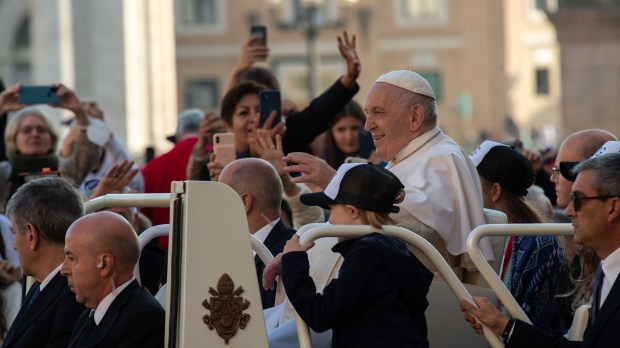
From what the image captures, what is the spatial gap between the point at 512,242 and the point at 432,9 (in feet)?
234

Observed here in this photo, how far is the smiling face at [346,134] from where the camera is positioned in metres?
11.2

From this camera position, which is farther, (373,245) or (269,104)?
(269,104)

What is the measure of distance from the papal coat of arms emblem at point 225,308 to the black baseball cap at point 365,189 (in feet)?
1.79

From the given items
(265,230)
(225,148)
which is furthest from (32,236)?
(225,148)

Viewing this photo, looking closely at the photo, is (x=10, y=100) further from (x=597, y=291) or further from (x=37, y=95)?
(x=597, y=291)

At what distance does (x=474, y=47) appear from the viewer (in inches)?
3054

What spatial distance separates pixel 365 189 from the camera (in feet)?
20.4

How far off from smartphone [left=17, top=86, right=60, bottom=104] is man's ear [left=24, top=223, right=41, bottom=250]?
4.49 m

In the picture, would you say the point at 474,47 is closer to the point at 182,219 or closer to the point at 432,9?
the point at 432,9

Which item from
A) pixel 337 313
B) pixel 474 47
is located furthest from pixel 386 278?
A: pixel 474 47

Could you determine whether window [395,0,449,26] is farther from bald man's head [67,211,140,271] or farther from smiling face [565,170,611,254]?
smiling face [565,170,611,254]

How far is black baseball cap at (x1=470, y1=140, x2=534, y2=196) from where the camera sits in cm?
774

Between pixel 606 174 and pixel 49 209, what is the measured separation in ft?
8.23

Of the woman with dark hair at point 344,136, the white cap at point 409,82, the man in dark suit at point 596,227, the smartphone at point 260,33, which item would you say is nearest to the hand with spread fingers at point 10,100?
the smartphone at point 260,33
